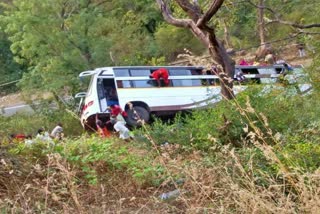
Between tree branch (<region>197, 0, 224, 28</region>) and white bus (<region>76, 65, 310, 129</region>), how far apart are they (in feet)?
26.1

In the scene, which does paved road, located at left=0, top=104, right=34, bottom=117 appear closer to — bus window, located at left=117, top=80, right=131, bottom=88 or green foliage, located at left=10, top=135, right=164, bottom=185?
bus window, located at left=117, top=80, right=131, bottom=88

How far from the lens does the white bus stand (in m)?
15.8

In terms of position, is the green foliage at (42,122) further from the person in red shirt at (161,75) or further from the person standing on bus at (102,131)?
the person in red shirt at (161,75)

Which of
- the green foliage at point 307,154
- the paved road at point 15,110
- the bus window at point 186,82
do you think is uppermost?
the green foliage at point 307,154

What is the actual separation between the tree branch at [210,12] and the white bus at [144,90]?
26.1ft

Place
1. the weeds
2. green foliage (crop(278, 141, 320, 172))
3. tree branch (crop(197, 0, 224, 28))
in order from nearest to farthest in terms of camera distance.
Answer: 1. the weeds
2. green foliage (crop(278, 141, 320, 172))
3. tree branch (crop(197, 0, 224, 28))

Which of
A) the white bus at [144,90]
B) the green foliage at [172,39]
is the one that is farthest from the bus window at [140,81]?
the green foliage at [172,39]

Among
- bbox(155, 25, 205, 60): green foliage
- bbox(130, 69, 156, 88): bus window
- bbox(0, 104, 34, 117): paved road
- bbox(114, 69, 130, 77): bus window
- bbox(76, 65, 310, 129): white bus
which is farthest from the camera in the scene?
bbox(155, 25, 205, 60): green foliage

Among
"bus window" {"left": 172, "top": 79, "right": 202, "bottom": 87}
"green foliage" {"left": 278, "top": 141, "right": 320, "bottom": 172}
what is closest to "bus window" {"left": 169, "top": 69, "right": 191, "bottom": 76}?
"bus window" {"left": 172, "top": 79, "right": 202, "bottom": 87}

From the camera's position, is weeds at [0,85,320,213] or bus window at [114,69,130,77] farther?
bus window at [114,69,130,77]

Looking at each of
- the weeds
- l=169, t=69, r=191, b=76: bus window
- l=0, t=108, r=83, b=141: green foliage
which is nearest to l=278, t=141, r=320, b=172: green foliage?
the weeds

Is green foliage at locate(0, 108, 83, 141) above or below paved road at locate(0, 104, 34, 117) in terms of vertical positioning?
above

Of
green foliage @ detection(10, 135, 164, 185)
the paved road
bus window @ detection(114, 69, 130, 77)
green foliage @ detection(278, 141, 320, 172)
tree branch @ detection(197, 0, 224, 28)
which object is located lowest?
the paved road

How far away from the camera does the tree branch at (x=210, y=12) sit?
6.61m
